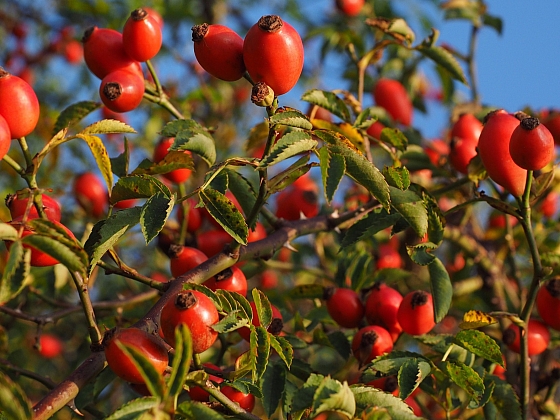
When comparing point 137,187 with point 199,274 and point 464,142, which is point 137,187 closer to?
point 199,274

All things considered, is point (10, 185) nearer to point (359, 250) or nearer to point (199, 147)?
point (359, 250)

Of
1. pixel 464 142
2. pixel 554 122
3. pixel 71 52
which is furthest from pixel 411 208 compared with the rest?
pixel 71 52

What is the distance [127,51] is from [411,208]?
95cm

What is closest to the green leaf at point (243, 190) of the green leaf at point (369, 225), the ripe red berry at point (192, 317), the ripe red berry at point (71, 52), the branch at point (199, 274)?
the branch at point (199, 274)

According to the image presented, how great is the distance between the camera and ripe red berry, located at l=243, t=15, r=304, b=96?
4.60ft

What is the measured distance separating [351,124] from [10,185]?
10.8 feet

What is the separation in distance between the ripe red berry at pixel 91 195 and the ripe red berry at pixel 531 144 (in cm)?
209

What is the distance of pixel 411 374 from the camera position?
1457 millimetres

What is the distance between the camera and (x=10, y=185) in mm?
4527

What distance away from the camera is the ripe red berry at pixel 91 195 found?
3090 millimetres

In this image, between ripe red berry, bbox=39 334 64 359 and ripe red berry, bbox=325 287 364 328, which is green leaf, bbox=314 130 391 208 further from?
ripe red berry, bbox=39 334 64 359

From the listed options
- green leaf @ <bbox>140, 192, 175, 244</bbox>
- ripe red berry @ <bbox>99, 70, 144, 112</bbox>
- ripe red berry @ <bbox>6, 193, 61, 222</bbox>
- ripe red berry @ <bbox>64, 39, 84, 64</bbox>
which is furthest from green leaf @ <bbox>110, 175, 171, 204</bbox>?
ripe red berry @ <bbox>64, 39, 84, 64</bbox>

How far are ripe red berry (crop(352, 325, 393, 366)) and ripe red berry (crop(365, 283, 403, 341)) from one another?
4.7 inches

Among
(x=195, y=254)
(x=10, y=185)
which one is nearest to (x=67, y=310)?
(x=195, y=254)
